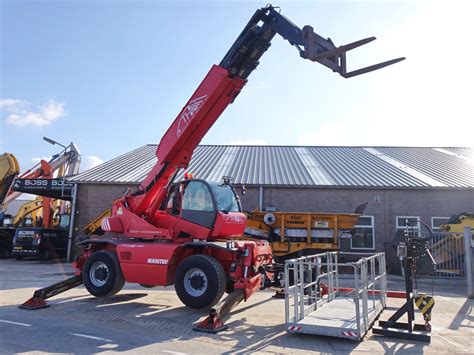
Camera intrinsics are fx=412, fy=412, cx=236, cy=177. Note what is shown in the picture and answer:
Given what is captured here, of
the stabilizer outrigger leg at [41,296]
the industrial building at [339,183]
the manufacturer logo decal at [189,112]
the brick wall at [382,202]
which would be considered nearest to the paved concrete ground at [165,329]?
the stabilizer outrigger leg at [41,296]

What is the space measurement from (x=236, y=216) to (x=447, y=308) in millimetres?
5488

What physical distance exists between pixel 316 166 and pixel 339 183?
3473 millimetres

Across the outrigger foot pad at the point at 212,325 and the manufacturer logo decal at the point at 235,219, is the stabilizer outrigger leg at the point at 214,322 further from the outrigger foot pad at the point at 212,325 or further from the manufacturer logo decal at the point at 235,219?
the manufacturer logo decal at the point at 235,219

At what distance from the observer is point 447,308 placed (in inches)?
387

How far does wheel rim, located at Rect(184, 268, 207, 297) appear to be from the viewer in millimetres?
8547

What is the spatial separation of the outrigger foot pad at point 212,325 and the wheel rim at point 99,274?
12.1ft

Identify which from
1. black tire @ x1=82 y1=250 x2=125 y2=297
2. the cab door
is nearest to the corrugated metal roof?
the cab door

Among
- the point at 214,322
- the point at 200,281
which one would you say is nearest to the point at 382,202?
the point at 200,281

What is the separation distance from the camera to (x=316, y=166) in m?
22.8

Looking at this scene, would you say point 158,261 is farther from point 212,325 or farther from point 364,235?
point 364,235

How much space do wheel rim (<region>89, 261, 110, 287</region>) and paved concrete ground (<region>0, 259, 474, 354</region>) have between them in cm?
47

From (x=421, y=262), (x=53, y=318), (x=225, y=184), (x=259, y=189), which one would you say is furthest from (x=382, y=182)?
(x=53, y=318)

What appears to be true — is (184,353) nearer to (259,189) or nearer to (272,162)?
(259,189)

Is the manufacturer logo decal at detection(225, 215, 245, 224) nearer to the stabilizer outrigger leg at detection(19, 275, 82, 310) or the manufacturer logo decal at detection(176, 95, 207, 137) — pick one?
the manufacturer logo decal at detection(176, 95, 207, 137)
